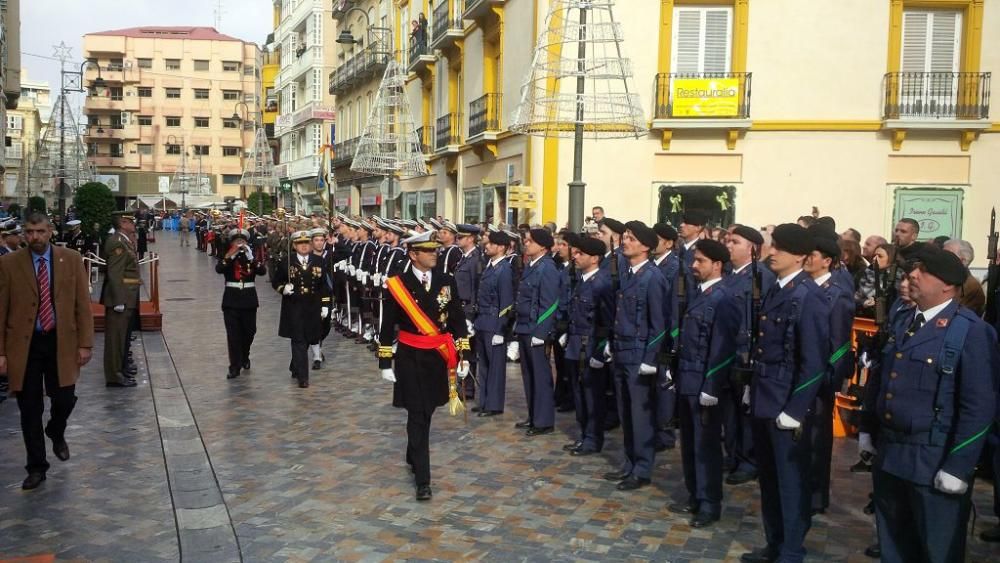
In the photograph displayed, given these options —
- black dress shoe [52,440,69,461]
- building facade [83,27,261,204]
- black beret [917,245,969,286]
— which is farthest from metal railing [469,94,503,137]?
building facade [83,27,261,204]

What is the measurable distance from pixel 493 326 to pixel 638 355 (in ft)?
9.37

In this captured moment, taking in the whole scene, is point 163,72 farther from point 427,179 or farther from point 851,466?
point 851,466

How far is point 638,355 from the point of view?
7566 mm

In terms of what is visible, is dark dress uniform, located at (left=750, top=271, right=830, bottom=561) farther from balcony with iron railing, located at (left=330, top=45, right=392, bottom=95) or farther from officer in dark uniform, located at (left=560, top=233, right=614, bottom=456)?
balcony with iron railing, located at (left=330, top=45, right=392, bottom=95)

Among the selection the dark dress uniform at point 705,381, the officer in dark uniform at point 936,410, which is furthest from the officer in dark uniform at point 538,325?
the officer in dark uniform at point 936,410

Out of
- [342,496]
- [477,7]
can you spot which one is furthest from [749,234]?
[477,7]

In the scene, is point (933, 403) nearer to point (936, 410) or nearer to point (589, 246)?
point (936, 410)

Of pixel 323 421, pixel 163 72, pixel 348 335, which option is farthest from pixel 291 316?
pixel 163 72

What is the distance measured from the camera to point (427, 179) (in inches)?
1336

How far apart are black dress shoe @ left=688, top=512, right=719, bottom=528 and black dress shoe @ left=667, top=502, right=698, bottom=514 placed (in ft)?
0.43

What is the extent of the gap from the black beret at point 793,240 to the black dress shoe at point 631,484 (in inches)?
97.6

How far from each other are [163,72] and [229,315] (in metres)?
84.3

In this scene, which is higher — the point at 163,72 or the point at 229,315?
the point at 163,72

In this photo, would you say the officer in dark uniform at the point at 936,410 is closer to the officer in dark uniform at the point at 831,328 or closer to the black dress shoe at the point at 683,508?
the officer in dark uniform at the point at 831,328
